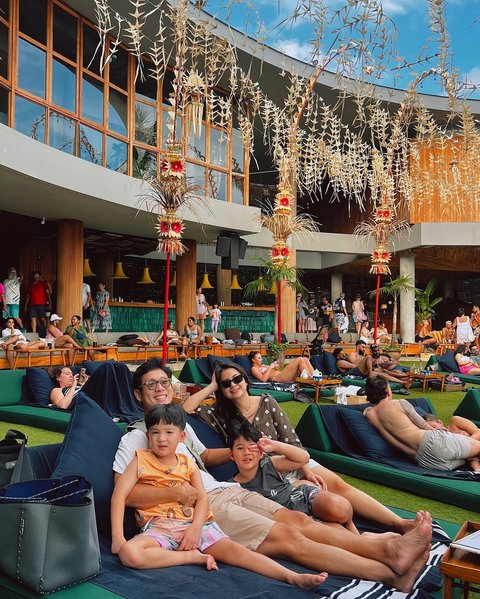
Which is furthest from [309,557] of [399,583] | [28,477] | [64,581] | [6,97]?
[6,97]

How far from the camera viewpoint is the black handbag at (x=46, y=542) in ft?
7.84

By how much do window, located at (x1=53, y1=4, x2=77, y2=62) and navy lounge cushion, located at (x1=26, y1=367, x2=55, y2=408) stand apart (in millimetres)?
8032

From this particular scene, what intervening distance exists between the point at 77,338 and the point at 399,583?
11503mm

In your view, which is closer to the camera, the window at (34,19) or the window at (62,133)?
the window at (34,19)

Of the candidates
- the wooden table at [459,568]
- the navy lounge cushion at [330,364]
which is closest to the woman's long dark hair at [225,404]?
the wooden table at [459,568]

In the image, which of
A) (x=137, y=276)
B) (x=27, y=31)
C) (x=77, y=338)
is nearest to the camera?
(x=27, y=31)

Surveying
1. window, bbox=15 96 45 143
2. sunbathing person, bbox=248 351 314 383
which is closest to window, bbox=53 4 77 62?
window, bbox=15 96 45 143

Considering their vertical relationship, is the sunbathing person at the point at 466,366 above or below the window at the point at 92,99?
below

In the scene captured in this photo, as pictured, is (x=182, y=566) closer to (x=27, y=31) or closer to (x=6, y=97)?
(x=6, y=97)

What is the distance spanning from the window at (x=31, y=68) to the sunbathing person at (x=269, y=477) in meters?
10.5

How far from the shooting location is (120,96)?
49.7 feet

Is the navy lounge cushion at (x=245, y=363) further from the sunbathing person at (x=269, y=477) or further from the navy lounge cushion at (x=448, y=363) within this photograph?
the sunbathing person at (x=269, y=477)

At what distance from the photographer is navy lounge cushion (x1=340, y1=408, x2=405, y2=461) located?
5.37 metres

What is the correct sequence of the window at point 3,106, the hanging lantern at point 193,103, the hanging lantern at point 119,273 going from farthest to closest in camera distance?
the hanging lantern at point 119,273, the window at point 3,106, the hanging lantern at point 193,103
